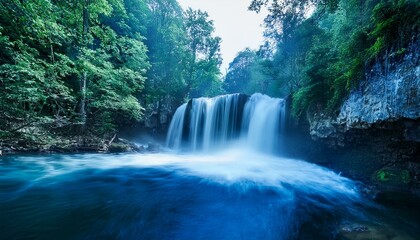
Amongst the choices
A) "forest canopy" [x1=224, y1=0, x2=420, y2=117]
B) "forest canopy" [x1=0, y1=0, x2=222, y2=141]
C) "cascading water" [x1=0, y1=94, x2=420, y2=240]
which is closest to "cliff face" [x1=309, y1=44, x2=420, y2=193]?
"forest canopy" [x1=224, y1=0, x2=420, y2=117]

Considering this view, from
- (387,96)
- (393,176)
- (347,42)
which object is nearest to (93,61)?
(347,42)

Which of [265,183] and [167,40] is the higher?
[167,40]

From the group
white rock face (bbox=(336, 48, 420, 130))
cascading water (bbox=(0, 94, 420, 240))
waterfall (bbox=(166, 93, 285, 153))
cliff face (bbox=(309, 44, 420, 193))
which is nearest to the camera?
cascading water (bbox=(0, 94, 420, 240))

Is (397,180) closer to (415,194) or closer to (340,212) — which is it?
(415,194)

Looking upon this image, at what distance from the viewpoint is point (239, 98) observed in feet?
44.5

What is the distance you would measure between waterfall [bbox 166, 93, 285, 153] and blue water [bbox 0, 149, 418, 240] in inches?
213

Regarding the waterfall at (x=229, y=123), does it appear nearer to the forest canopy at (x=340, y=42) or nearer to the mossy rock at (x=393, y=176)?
the forest canopy at (x=340, y=42)

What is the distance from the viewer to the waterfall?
11.6 meters

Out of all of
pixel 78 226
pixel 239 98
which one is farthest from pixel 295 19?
pixel 78 226

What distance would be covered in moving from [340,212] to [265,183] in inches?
80.3

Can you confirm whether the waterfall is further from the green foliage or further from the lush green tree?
the lush green tree

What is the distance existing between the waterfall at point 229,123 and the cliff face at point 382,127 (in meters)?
3.41

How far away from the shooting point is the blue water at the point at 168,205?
2.87 m

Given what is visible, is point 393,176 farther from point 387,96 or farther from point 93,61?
point 93,61
